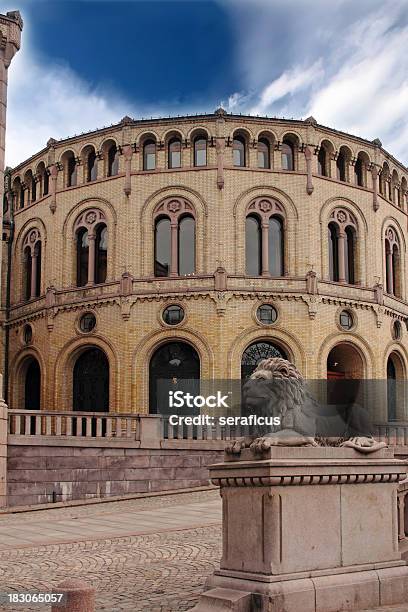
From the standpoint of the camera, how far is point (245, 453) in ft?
28.5

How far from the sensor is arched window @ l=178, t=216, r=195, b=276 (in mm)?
38281

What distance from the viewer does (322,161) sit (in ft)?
132

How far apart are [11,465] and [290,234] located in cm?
1799

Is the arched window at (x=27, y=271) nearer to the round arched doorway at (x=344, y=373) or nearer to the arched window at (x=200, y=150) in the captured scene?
Answer: the arched window at (x=200, y=150)

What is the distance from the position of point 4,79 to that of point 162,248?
13.9 metres

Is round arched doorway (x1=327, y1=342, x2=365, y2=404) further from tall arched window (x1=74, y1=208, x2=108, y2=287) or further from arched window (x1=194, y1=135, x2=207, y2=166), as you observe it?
tall arched window (x1=74, y1=208, x2=108, y2=287)

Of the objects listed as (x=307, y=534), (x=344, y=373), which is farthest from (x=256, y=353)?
(x=307, y=534)

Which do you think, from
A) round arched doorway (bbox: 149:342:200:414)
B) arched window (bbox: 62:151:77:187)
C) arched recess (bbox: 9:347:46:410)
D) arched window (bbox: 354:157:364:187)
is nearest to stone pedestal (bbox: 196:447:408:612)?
round arched doorway (bbox: 149:342:200:414)

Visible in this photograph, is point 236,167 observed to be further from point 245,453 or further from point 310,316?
point 245,453

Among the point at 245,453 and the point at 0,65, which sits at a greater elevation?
the point at 0,65

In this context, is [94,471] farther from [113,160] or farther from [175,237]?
[113,160]

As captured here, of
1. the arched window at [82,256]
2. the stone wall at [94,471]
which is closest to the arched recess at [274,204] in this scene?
the arched window at [82,256]

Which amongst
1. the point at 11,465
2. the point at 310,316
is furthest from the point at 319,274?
the point at 11,465

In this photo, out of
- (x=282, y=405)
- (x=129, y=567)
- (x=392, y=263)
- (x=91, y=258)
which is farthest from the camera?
(x=392, y=263)
